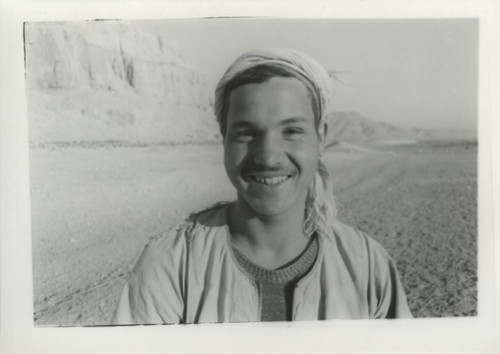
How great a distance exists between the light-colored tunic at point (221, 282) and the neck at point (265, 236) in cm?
6

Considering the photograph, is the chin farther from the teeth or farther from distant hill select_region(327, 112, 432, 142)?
distant hill select_region(327, 112, 432, 142)

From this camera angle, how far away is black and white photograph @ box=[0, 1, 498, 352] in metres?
2.53

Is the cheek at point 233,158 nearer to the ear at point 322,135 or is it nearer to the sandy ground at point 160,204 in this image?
the sandy ground at point 160,204

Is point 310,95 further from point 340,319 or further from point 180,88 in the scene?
point 340,319

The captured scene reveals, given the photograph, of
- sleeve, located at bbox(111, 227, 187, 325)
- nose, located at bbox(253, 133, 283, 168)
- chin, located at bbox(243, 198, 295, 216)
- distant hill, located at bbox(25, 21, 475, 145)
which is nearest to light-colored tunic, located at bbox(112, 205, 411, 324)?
sleeve, located at bbox(111, 227, 187, 325)

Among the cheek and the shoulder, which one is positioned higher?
the cheek

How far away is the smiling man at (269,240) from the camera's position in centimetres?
248

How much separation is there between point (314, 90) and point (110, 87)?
80 cm

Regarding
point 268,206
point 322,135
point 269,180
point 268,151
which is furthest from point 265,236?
point 322,135

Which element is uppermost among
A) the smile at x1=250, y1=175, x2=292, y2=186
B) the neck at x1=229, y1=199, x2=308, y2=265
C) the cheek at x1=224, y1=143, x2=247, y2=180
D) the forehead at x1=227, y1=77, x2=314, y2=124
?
the forehead at x1=227, y1=77, x2=314, y2=124

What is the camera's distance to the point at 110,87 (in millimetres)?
2551

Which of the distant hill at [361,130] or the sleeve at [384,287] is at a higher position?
the distant hill at [361,130]

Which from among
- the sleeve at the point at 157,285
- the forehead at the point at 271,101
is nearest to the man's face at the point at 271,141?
the forehead at the point at 271,101

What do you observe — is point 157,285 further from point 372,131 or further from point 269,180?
point 372,131
